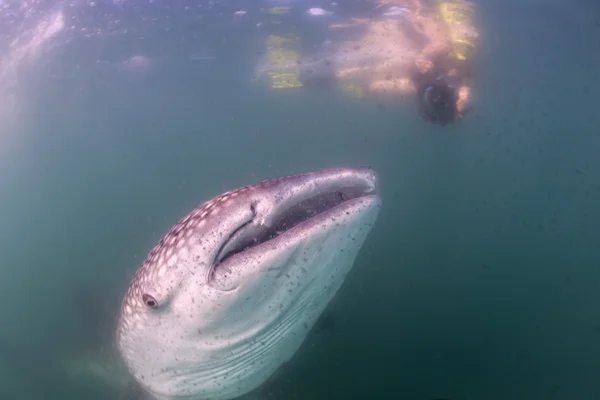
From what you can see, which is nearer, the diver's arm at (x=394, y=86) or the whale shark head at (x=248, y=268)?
the whale shark head at (x=248, y=268)

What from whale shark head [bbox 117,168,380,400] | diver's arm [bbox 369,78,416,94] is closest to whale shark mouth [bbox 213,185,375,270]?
whale shark head [bbox 117,168,380,400]

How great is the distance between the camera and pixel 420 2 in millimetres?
11594

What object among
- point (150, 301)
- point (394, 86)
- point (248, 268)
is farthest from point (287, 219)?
point (394, 86)

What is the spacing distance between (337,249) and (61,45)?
59.3 ft

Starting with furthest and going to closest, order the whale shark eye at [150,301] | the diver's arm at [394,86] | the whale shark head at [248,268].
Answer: the diver's arm at [394,86]
the whale shark eye at [150,301]
the whale shark head at [248,268]

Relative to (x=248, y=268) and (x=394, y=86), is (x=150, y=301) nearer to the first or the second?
(x=248, y=268)

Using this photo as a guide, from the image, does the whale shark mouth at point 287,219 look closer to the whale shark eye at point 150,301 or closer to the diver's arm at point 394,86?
the whale shark eye at point 150,301

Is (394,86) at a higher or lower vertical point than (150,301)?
lower

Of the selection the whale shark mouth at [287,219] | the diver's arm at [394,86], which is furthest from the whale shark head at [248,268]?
the diver's arm at [394,86]

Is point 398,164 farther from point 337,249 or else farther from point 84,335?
point 337,249

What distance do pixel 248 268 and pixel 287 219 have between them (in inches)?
18.3

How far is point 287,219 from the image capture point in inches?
102

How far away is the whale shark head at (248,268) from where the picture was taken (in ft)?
7.75

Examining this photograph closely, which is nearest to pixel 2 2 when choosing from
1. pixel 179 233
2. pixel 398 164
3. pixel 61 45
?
pixel 61 45
